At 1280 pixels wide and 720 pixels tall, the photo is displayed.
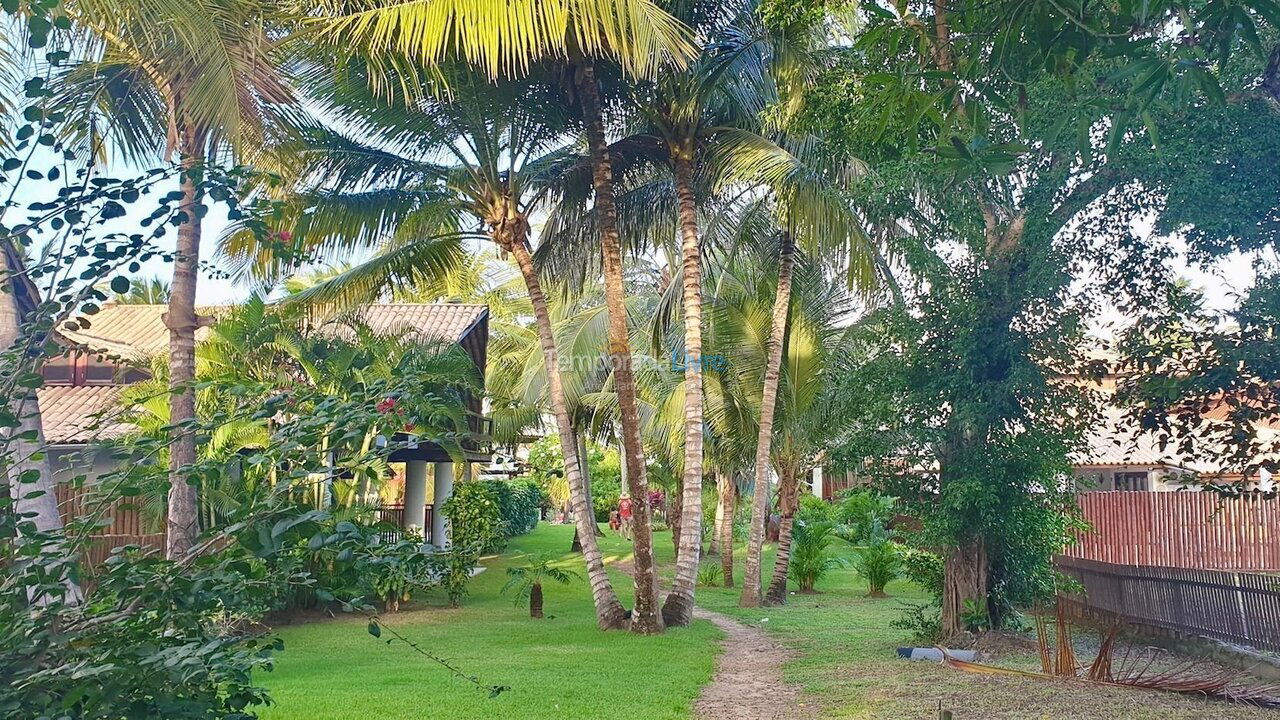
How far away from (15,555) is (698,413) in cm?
1135

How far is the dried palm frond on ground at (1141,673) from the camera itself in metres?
8.76

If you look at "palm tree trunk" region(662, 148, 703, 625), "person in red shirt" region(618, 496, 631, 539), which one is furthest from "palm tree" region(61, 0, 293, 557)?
"person in red shirt" region(618, 496, 631, 539)

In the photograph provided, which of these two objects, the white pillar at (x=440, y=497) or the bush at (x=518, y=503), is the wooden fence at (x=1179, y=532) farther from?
the bush at (x=518, y=503)

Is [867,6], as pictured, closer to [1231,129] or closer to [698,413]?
[1231,129]

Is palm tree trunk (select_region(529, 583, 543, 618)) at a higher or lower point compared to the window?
lower

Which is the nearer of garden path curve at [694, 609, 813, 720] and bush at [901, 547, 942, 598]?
garden path curve at [694, 609, 813, 720]

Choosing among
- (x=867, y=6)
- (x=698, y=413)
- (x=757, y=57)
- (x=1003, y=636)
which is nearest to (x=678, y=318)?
(x=698, y=413)

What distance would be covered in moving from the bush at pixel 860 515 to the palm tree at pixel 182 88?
13.1 m

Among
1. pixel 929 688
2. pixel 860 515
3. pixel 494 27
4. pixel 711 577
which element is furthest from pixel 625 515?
pixel 494 27

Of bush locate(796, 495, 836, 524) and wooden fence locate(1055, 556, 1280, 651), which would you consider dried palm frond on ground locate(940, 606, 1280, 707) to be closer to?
wooden fence locate(1055, 556, 1280, 651)

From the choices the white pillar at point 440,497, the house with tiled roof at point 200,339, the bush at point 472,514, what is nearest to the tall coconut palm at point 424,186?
the house with tiled roof at point 200,339

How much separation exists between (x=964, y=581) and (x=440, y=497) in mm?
15575

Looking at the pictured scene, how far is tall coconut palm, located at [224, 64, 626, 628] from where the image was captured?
1289 centimetres

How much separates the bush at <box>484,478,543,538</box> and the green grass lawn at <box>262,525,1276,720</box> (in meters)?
15.0
